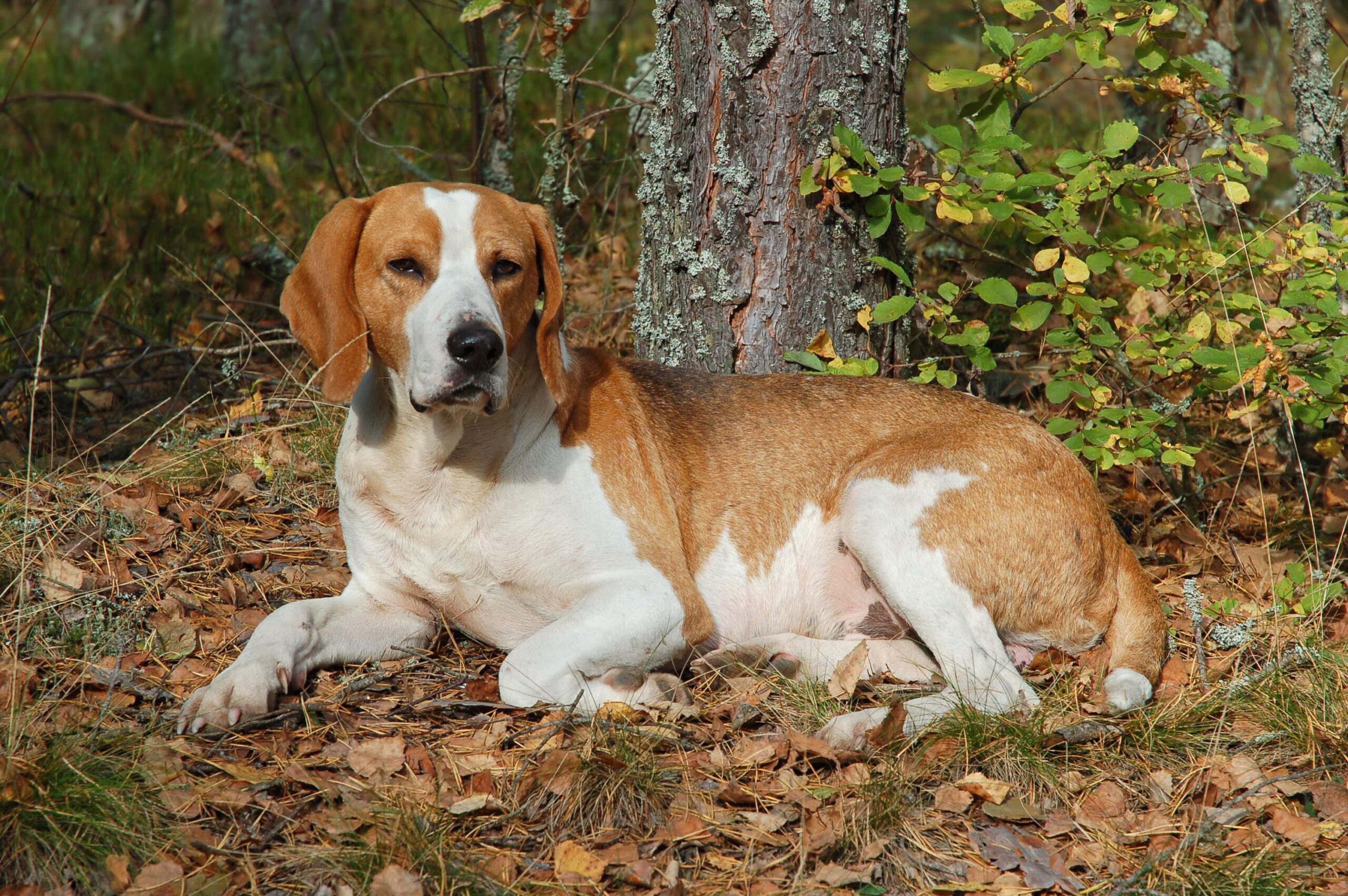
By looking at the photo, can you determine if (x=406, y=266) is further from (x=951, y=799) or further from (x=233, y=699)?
(x=951, y=799)

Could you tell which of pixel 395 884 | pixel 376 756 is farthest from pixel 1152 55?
pixel 395 884

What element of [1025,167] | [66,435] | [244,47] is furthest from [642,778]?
[244,47]

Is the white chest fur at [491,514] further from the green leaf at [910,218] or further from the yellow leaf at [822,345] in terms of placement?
the green leaf at [910,218]

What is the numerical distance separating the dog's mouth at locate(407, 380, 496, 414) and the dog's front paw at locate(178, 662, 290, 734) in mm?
948

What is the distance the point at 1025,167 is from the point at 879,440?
1.55m

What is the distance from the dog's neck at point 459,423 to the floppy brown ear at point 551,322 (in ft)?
0.23

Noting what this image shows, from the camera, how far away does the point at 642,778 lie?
3119 mm

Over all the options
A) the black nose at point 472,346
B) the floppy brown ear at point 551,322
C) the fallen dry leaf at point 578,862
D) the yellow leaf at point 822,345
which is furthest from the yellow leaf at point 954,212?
the fallen dry leaf at point 578,862

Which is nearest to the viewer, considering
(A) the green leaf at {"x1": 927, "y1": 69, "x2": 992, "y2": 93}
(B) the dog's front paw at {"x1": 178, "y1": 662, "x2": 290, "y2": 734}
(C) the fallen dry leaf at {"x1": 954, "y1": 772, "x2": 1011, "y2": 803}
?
(C) the fallen dry leaf at {"x1": 954, "y1": 772, "x2": 1011, "y2": 803}

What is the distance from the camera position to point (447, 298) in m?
3.50

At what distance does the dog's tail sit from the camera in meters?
3.75

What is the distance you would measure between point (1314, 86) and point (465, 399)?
13.1 ft

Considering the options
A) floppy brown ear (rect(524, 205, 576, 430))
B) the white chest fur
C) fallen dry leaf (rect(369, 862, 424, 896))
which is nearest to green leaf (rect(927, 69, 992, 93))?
floppy brown ear (rect(524, 205, 576, 430))

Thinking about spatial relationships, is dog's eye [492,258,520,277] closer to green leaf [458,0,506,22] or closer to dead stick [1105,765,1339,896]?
green leaf [458,0,506,22]
